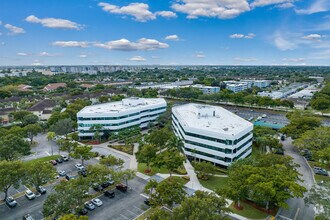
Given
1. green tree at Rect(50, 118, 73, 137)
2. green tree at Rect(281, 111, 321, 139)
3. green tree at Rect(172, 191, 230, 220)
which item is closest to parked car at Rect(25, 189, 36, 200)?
green tree at Rect(172, 191, 230, 220)

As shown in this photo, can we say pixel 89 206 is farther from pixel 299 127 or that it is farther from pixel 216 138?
pixel 299 127

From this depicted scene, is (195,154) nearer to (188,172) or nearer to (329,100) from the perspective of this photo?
(188,172)

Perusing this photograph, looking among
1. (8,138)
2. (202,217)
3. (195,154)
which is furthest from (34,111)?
(202,217)

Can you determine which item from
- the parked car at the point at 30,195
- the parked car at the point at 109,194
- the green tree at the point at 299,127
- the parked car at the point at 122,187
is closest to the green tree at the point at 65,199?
the parked car at the point at 109,194

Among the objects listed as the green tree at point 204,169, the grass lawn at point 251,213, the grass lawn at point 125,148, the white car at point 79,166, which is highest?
the green tree at point 204,169

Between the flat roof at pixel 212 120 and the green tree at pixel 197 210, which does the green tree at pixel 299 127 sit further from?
the green tree at pixel 197 210

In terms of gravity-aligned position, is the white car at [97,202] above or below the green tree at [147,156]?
below

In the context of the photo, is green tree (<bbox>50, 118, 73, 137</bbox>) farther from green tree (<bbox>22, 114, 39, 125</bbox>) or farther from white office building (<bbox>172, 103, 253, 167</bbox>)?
white office building (<bbox>172, 103, 253, 167</bbox>)
